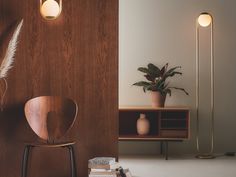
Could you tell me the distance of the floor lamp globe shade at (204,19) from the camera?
21.0 ft

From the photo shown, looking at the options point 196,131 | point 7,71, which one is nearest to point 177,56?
point 196,131

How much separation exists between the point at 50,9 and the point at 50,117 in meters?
0.93

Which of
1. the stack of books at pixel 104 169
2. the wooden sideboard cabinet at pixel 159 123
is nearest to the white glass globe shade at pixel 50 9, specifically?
the stack of books at pixel 104 169

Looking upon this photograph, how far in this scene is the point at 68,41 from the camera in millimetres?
4605

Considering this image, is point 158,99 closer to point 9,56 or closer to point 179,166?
point 179,166

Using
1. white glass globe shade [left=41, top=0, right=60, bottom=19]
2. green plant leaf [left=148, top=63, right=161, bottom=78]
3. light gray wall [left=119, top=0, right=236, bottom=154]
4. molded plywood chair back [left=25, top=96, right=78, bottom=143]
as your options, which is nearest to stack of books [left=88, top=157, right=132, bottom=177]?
molded plywood chair back [left=25, top=96, right=78, bottom=143]

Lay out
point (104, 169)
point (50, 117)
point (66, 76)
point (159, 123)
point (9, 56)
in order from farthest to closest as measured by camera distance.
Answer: point (159, 123) → point (66, 76) → point (9, 56) → point (50, 117) → point (104, 169)

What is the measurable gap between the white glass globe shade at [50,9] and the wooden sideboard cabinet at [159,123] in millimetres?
2052

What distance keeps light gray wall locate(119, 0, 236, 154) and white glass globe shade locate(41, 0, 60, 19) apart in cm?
225

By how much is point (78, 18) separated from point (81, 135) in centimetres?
104

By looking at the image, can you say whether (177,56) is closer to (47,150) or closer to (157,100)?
(157,100)

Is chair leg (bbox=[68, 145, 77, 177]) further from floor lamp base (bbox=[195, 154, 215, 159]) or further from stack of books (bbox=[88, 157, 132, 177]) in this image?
floor lamp base (bbox=[195, 154, 215, 159])

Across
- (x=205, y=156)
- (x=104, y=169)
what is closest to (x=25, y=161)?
(x=104, y=169)

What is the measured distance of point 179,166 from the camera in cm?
568
